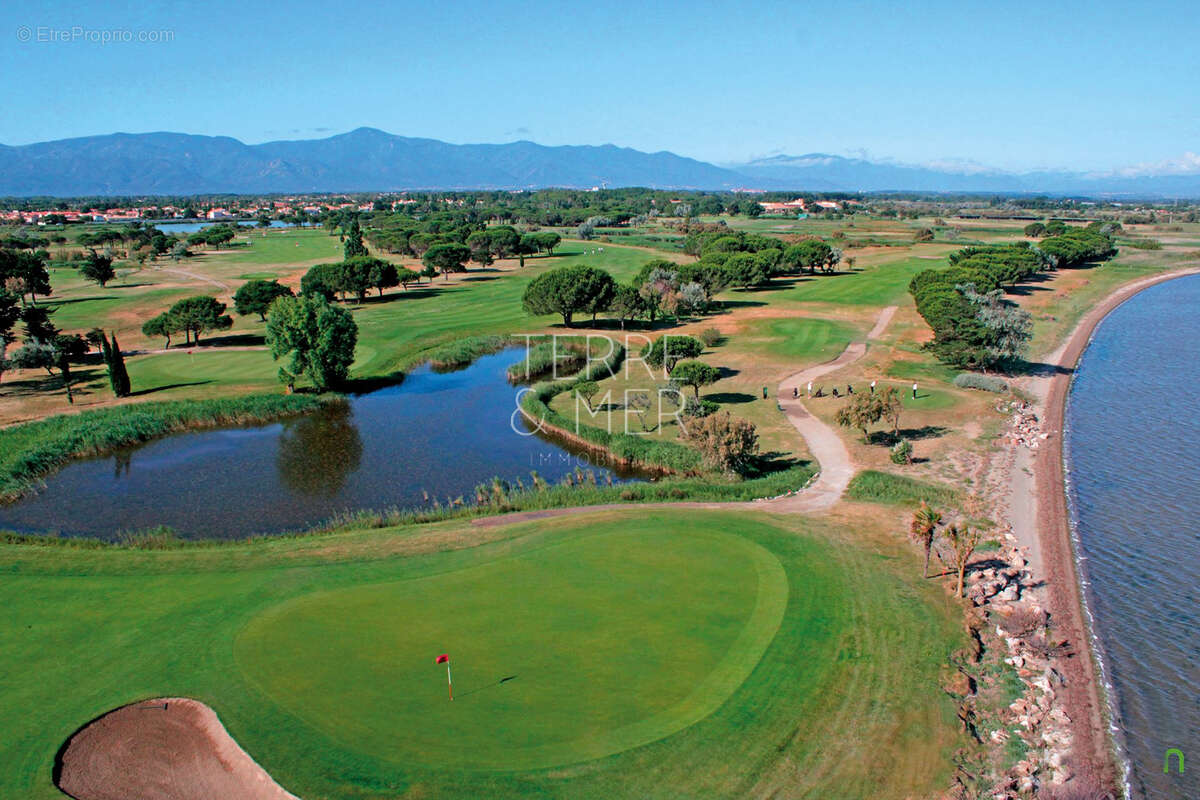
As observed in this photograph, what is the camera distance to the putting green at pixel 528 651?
57.6 feet

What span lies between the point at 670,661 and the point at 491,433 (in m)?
26.9

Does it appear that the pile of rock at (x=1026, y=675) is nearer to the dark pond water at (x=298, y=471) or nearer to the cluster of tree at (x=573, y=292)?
the dark pond water at (x=298, y=471)

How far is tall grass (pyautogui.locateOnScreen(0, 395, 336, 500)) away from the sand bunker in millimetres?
24508

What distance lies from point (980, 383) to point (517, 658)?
43.3 m

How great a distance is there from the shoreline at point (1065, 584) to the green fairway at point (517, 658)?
3278 mm

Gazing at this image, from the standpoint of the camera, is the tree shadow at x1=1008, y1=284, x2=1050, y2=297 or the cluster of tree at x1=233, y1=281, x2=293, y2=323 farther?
the tree shadow at x1=1008, y1=284, x2=1050, y2=297

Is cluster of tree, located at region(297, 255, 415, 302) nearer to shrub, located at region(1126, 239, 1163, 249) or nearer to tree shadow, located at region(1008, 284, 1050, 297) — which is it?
tree shadow, located at region(1008, 284, 1050, 297)

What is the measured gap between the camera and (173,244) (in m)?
138

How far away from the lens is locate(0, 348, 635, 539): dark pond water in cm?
3366

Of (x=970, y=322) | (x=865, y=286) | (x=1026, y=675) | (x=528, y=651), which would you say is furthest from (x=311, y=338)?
(x=865, y=286)

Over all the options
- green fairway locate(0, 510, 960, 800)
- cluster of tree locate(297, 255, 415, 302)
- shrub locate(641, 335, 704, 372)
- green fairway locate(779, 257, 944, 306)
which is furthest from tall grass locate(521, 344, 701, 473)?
green fairway locate(779, 257, 944, 306)

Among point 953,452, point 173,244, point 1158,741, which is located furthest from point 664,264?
point 173,244

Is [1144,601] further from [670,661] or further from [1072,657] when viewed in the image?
[670,661]

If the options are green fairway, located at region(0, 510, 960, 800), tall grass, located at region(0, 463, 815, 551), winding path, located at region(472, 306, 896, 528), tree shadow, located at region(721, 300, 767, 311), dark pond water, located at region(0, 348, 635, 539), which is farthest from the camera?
tree shadow, located at region(721, 300, 767, 311)
